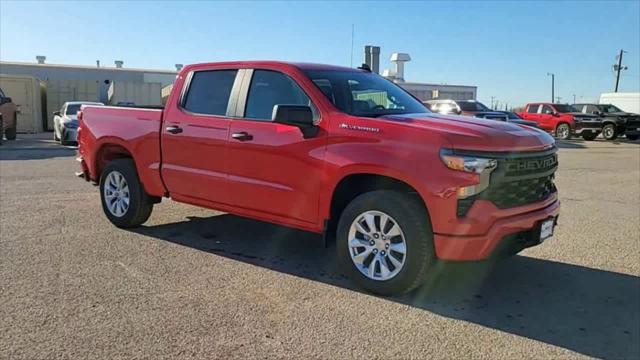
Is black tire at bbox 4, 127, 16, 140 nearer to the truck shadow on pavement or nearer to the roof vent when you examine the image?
the truck shadow on pavement

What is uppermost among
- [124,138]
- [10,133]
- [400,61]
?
[400,61]

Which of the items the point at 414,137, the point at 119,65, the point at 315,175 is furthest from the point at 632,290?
the point at 119,65

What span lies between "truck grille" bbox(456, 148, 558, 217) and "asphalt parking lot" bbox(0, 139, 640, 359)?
2.71 feet

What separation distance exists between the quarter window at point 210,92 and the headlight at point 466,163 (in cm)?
245

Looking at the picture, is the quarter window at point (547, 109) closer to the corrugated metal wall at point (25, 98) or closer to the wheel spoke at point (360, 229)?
the corrugated metal wall at point (25, 98)

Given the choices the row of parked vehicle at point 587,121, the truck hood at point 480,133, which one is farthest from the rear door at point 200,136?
the row of parked vehicle at point 587,121

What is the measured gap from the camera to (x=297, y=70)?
5254 mm

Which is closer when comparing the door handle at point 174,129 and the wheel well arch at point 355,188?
the wheel well arch at point 355,188

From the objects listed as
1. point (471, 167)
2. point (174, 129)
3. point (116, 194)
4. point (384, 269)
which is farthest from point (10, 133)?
point (471, 167)

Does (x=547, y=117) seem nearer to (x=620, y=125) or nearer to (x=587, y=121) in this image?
(x=587, y=121)

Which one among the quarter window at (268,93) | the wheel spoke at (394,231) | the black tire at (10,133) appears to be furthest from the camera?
the black tire at (10,133)

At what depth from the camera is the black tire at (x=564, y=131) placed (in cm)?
2991

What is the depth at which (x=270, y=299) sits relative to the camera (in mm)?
4461

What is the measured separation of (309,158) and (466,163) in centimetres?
138
